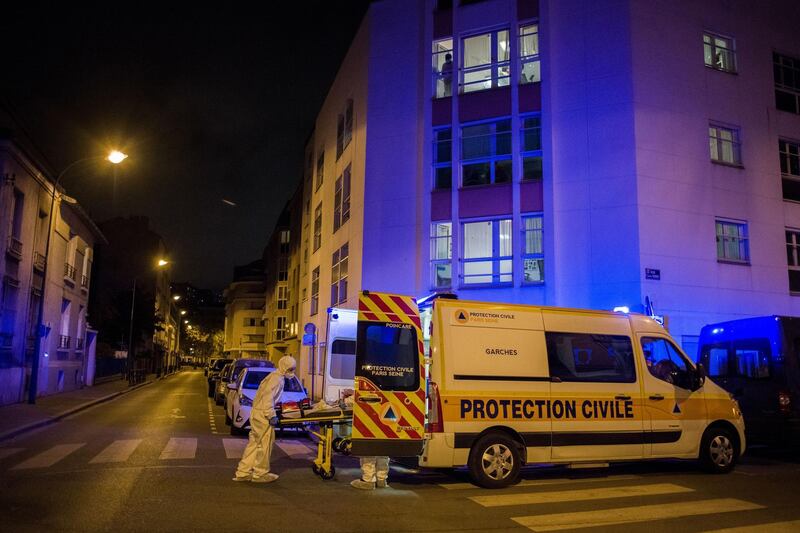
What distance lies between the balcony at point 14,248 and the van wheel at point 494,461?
1980 cm

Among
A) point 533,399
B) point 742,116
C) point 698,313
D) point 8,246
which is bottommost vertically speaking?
point 533,399

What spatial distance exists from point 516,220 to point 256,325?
8227 cm

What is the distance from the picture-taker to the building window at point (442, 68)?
75.9ft

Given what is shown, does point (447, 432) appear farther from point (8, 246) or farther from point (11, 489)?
point (8, 246)

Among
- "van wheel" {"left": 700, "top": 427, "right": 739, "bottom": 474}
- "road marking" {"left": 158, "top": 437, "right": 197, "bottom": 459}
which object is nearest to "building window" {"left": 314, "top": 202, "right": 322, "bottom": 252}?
"road marking" {"left": 158, "top": 437, "right": 197, "bottom": 459}

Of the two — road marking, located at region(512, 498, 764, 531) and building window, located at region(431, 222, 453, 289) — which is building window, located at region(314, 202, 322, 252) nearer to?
building window, located at region(431, 222, 453, 289)

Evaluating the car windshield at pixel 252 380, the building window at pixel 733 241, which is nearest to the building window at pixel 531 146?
the building window at pixel 733 241

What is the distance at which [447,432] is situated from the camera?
8500 millimetres

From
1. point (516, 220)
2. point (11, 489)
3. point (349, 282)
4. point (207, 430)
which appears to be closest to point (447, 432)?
point (11, 489)

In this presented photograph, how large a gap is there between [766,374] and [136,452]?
487 inches

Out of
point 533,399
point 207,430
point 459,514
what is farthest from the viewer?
point 207,430

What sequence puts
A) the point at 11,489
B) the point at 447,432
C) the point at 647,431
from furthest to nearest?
the point at 647,431 → the point at 447,432 → the point at 11,489

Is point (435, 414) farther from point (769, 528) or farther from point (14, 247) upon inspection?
point (14, 247)

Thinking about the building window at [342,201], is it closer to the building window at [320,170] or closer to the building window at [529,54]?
the building window at [320,170]
